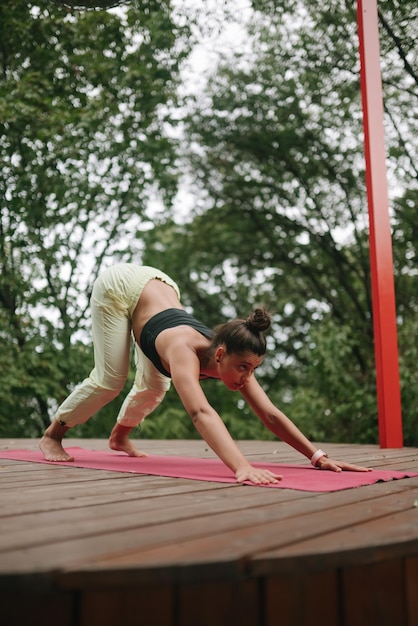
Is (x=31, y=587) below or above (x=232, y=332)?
below

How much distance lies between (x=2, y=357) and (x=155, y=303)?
345 cm

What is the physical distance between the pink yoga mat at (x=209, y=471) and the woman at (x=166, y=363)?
3.3 inches

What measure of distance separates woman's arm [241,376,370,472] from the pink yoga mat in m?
0.06

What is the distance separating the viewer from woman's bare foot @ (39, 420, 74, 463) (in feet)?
9.42

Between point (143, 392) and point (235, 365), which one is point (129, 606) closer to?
point (235, 365)

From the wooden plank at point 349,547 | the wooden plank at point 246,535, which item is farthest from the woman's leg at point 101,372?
the wooden plank at point 349,547

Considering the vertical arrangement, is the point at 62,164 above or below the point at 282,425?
above

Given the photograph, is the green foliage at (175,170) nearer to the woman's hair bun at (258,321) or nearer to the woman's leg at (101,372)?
the woman's leg at (101,372)

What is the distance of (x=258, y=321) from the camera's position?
92.0 inches

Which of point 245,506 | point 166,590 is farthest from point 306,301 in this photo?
point 166,590

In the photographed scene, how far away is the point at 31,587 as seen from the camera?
100 cm

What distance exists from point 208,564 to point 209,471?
4.61ft

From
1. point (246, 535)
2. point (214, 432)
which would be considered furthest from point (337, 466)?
point (246, 535)

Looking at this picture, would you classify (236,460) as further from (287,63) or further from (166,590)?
(287,63)
